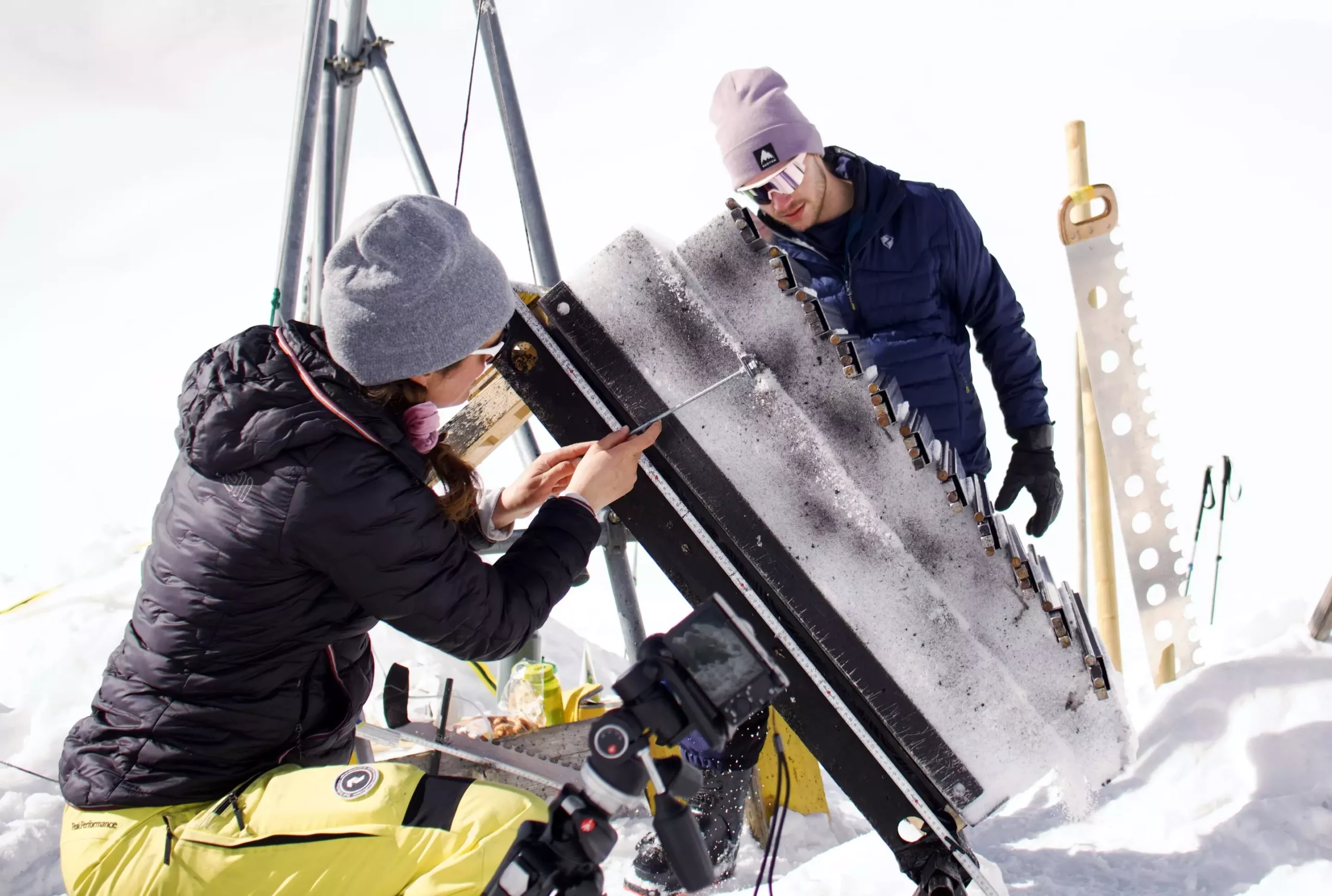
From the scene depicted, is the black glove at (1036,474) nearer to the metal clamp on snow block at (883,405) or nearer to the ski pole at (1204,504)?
the metal clamp on snow block at (883,405)

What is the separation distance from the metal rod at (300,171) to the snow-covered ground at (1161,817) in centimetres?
174

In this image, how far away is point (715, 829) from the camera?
243 centimetres

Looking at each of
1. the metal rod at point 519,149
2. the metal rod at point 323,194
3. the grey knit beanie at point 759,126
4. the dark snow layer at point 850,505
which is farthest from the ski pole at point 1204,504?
the metal rod at point 323,194

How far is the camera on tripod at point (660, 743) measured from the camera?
1280 mm

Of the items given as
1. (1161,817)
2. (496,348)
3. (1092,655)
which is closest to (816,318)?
(496,348)

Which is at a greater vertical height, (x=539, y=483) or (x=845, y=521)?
(x=539, y=483)

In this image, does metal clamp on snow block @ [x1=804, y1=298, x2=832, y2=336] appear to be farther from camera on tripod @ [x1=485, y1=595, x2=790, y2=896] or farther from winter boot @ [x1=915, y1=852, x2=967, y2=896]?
winter boot @ [x1=915, y1=852, x2=967, y2=896]

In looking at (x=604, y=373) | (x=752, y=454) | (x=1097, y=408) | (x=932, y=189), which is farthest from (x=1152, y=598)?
(x=604, y=373)

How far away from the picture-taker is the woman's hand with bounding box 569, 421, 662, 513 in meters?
1.83

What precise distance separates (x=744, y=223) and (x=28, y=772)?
2.78 m

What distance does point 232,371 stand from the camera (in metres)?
1.53

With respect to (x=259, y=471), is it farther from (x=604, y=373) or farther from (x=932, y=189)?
(x=932, y=189)

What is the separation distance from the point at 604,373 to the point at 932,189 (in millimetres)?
974

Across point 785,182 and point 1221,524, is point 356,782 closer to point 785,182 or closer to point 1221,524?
point 785,182
